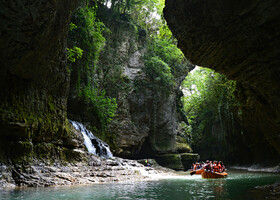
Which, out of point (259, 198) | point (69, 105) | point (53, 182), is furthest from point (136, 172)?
point (259, 198)

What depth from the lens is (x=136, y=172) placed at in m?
13.6

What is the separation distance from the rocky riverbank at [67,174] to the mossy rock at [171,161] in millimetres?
8931

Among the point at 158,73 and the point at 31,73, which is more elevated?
the point at 158,73

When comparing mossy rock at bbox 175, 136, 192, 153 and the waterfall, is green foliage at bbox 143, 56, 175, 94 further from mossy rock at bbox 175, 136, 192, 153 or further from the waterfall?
the waterfall

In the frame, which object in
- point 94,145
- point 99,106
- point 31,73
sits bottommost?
point 94,145

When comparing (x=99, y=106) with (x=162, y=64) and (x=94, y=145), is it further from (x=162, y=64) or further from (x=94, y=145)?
(x=162, y=64)

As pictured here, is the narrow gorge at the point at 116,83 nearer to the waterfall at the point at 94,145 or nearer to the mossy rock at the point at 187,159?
the mossy rock at the point at 187,159

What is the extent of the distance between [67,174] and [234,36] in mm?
8458

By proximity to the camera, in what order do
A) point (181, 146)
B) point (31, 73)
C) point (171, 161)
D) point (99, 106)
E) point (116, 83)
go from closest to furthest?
point (31, 73), point (99, 106), point (116, 83), point (171, 161), point (181, 146)

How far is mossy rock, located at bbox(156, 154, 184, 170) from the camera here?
73.0 feet

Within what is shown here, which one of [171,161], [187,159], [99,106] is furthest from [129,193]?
[187,159]

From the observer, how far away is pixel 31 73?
9.70 m

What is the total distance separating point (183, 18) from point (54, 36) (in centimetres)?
585

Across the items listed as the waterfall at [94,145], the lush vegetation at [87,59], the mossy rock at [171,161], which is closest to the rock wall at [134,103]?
the mossy rock at [171,161]
